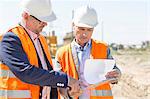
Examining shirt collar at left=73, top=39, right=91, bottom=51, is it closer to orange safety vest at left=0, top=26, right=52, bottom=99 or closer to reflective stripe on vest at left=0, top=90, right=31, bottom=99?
orange safety vest at left=0, top=26, right=52, bottom=99

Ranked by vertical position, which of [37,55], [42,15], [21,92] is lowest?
[21,92]

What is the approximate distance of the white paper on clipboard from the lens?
12.8 ft

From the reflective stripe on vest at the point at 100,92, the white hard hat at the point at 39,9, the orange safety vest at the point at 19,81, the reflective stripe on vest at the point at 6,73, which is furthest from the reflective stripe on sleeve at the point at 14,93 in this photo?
the reflective stripe on vest at the point at 100,92

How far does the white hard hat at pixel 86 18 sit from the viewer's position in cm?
441

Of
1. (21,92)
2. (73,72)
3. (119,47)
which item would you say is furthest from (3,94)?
(119,47)

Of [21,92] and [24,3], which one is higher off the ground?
[24,3]

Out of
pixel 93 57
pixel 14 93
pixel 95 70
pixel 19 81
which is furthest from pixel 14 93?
pixel 93 57

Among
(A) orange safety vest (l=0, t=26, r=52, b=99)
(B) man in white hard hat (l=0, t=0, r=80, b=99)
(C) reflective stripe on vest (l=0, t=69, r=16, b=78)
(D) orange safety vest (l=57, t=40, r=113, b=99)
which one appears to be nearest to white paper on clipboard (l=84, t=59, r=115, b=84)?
(B) man in white hard hat (l=0, t=0, r=80, b=99)

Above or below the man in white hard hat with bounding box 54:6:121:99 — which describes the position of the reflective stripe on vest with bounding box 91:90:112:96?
below

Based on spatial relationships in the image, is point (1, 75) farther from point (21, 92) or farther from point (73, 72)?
point (73, 72)

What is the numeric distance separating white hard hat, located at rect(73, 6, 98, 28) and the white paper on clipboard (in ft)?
1.81

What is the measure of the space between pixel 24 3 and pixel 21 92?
0.71m

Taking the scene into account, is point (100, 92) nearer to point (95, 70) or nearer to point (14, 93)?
point (95, 70)

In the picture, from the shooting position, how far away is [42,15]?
3.44 m
